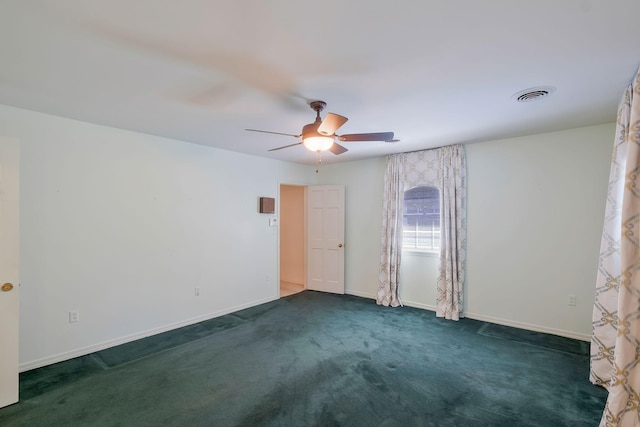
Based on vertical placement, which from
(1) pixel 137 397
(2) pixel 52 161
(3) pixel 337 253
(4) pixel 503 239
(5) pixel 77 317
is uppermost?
(2) pixel 52 161

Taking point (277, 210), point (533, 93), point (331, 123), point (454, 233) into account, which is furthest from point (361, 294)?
point (533, 93)

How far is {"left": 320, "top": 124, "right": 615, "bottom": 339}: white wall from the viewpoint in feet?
12.0

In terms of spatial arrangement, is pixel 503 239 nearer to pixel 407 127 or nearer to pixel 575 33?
pixel 407 127

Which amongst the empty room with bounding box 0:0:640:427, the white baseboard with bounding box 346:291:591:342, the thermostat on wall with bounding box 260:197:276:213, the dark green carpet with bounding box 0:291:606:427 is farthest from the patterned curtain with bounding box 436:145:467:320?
the thermostat on wall with bounding box 260:197:276:213

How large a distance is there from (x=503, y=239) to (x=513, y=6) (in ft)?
11.2

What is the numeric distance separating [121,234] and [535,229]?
5.23 meters

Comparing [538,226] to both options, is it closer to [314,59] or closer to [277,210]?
[314,59]

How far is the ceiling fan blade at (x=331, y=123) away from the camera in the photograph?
7.65ft

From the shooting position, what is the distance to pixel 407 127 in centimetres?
359

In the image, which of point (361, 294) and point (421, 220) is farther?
point (361, 294)

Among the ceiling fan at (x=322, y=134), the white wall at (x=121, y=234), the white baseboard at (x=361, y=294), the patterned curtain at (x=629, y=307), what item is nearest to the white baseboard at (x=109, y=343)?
the white wall at (x=121, y=234)

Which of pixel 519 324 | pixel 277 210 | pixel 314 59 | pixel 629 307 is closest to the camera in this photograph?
pixel 629 307

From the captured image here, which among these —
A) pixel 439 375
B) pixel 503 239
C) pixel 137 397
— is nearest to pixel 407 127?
pixel 503 239

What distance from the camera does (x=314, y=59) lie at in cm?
205
